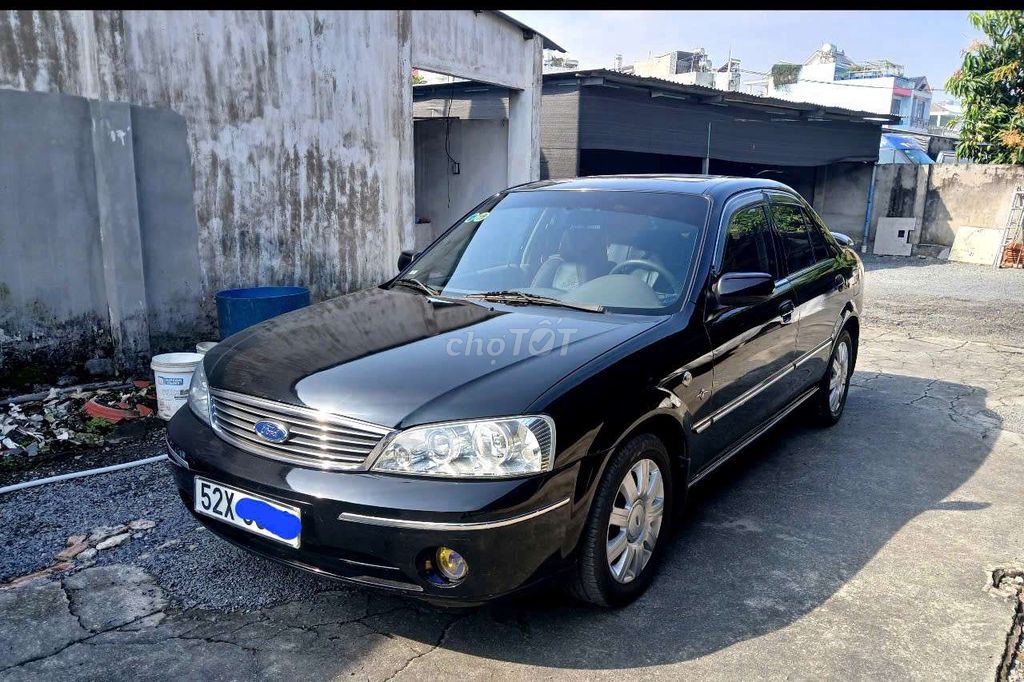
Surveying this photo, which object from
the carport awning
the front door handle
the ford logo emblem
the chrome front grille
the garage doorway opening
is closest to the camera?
the chrome front grille

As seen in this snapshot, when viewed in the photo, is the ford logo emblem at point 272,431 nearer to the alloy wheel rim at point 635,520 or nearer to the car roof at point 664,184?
the alloy wheel rim at point 635,520

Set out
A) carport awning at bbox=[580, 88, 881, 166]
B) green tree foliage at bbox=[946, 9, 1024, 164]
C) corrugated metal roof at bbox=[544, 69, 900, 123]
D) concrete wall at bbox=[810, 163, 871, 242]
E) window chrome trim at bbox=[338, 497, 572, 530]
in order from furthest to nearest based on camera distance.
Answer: concrete wall at bbox=[810, 163, 871, 242], green tree foliage at bbox=[946, 9, 1024, 164], carport awning at bbox=[580, 88, 881, 166], corrugated metal roof at bbox=[544, 69, 900, 123], window chrome trim at bbox=[338, 497, 572, 530]

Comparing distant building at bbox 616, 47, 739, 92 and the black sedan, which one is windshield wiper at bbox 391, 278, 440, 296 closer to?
the black sedan

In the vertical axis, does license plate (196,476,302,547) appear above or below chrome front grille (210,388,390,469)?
below

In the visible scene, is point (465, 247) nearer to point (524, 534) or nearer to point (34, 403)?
point (524, 534)

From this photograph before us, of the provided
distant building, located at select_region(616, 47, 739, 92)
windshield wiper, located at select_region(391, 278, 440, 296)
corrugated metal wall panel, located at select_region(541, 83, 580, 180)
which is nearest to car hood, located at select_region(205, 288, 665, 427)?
windshield wiper, located at select_region(391, 278, 440, 296)

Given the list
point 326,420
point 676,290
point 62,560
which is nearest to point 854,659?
point 676,290

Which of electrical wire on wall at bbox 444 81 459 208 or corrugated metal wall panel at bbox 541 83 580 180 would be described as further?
electrical wire on wall at bbox 444 81 459 208

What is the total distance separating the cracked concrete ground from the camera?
101 inches

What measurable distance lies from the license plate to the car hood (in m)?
0.35

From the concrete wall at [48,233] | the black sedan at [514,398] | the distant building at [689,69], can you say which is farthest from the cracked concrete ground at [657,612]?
the distant building at [689,69]

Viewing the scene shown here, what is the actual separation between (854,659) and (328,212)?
6007mm

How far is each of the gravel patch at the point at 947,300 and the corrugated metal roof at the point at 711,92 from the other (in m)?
3.51

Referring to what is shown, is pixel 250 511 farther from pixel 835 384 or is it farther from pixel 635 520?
pixel 835 384
